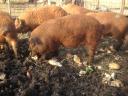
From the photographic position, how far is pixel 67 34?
698 centimetres

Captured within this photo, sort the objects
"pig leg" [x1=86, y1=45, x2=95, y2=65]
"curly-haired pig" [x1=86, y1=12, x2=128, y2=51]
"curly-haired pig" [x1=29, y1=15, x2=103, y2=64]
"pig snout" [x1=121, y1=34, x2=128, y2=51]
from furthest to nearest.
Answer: "pig snout" [x1=121, y1=34, x2=128, y2=51], "curly-haired pig" [x1=86, y1=12, x2=128, y2=51], "pig leg" [x1=86, y1=45, x2=95, y2=65], "curly-haired pig" [x1=29, y1=15, x2=103, y2=64]

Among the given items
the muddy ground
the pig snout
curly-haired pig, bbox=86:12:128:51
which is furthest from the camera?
the pig snout

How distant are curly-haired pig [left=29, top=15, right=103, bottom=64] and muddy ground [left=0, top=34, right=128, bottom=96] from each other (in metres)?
0.29

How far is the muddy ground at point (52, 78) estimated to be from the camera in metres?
6.02

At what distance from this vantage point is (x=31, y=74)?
21.1ft

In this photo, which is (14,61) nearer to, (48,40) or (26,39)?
(48,40)

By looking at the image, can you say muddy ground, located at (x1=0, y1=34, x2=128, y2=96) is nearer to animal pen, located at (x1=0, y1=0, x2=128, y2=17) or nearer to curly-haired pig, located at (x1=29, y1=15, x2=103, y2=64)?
curly-haired pig, located at (x1=29, y1=15, x2=103, y2=64)

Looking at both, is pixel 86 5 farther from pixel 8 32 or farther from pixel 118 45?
pixel 8 32

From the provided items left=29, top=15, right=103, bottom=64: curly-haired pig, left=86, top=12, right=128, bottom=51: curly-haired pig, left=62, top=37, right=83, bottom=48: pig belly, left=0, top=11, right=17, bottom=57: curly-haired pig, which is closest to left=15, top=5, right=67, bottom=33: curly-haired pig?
left=0, top=11, right=17, bottom=57: curly-haired pig

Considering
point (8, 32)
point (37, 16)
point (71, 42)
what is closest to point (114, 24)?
point (71, 42)

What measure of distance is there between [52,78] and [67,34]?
105 cm

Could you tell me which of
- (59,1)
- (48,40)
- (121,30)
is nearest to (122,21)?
(121,30)

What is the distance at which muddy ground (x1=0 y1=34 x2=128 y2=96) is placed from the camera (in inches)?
237

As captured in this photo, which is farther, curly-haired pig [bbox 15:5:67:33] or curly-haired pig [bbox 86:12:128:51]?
curly-haired pig [bbox 15:5:67:33]
